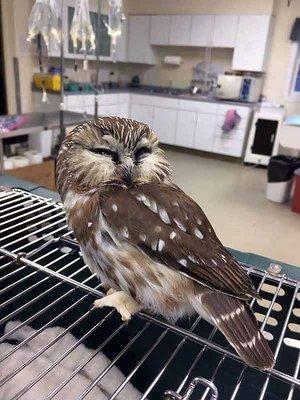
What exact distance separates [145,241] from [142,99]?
5054 millimetres

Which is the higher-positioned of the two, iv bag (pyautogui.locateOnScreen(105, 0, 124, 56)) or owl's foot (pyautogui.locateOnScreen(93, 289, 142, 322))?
iv bag (pyautogui.locateOnScreen(105, 0, 124, 56))

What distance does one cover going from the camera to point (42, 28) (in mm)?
1779

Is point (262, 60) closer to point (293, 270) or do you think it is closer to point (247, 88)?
point (247, 88)

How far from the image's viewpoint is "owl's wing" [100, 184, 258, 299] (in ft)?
2.08

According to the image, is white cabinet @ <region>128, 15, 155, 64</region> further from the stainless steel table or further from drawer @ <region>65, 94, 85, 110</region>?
the stainless steel table

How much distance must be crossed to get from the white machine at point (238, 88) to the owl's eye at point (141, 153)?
14.3 ft

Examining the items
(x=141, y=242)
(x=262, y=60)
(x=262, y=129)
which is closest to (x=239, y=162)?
(x=262, y=129)

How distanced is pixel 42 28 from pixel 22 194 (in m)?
1.10

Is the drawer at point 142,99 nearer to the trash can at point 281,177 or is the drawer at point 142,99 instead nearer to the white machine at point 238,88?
the white machine at point 238,88

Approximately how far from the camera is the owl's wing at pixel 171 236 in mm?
633

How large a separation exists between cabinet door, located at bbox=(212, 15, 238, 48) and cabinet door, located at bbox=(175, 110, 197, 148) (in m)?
1.06

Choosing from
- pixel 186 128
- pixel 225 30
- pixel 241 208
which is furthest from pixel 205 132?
pixel 241 208

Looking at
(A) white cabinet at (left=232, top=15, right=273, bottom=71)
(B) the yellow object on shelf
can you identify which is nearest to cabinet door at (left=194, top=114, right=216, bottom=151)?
(A) white cabinet at (left=232, top=15, right=273, bottom=71)

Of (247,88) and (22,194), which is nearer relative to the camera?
(22,194)
